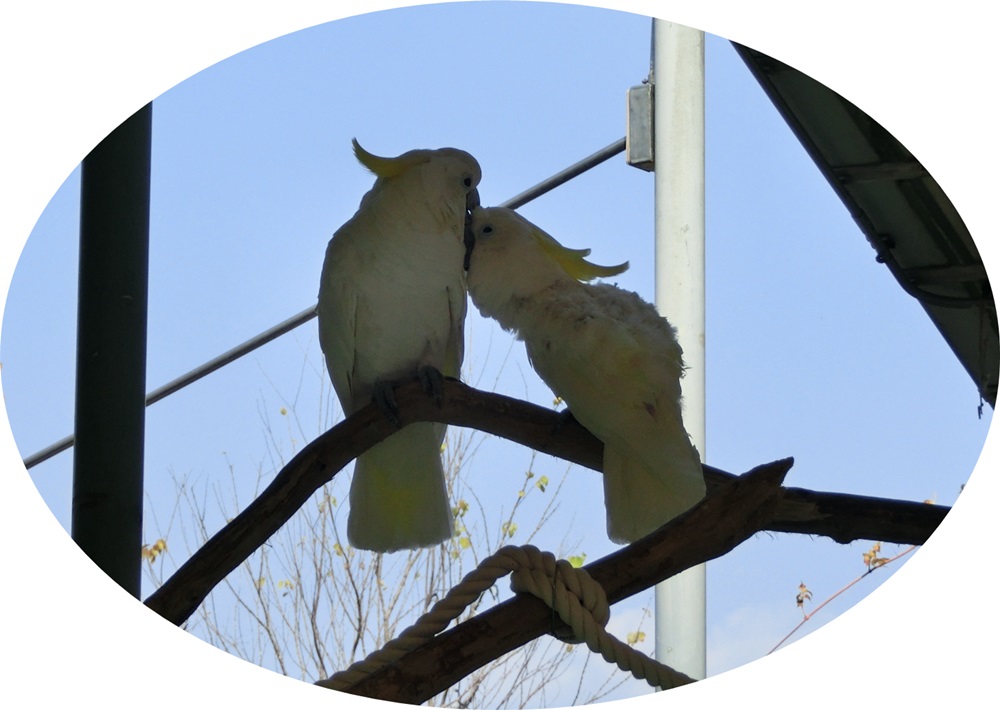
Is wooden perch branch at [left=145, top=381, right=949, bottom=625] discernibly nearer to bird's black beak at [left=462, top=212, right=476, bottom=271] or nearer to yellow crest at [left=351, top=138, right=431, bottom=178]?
bird's black beak at [left=462, top=212, right=476, bottom=271]

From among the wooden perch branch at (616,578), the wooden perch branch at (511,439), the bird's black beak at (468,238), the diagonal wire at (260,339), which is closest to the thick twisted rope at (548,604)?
the wooden perch branch at (616,578)

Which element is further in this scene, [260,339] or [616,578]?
[260,339]

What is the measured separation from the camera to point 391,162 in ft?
5.49

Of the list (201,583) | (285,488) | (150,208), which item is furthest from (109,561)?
(150,208)

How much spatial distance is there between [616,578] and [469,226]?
0.68 m

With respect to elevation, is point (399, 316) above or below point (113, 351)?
above

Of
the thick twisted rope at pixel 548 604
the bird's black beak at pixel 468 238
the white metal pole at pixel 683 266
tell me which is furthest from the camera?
the bird's black beak at pixel 468 238

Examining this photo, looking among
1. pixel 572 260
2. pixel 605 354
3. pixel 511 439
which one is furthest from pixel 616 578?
pixel 572 260

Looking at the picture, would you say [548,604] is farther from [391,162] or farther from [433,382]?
[391,162]

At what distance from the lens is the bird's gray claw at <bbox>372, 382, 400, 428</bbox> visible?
1.75 m

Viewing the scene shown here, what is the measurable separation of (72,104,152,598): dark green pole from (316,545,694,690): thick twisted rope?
0.53 metres

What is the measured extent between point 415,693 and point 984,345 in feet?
3.50

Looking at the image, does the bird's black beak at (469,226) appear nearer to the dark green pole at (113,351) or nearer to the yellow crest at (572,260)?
the yellow crest at (572,260)

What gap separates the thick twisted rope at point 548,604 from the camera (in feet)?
3.87
